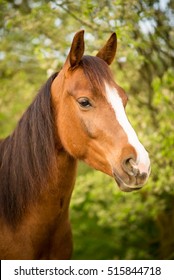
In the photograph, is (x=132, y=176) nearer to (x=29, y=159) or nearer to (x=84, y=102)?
(x=84, y=102)

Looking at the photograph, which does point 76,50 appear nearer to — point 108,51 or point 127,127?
point 108,51

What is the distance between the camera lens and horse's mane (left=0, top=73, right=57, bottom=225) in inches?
129

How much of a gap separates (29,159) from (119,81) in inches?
172

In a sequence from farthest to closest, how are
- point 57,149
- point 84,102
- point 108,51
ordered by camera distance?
point 108,51 < point 57,149 < point 84,102

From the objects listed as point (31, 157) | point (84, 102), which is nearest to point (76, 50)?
point (84, 102)

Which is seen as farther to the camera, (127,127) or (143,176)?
(127,127)

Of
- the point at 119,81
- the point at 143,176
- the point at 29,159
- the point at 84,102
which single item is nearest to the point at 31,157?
the point at 29,159

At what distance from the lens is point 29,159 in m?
3.33

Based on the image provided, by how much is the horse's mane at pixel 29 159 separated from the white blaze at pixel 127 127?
498mm

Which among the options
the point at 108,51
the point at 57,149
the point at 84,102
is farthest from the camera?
the point at 108,51

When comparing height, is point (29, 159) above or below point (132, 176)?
below

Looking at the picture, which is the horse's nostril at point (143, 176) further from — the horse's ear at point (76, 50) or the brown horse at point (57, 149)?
the horse's ear at point (76, 50)

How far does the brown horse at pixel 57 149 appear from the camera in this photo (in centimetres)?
297

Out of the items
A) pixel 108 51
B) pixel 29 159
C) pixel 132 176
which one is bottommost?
pixel 29 159
